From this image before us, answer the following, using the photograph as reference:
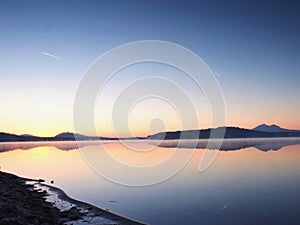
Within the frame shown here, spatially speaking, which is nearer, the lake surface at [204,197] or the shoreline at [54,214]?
the shoreline at [54,214]

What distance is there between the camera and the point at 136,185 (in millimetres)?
29500

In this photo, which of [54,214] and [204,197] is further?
[204,197]

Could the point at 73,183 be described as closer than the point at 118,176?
Yes

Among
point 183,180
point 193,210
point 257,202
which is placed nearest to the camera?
point 193,210

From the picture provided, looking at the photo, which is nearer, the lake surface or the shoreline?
the shoreline

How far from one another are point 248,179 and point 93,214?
753 inches

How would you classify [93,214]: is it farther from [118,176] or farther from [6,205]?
[118,176]

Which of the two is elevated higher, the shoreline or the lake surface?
the lake surface

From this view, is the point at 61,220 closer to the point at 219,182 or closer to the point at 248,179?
the point at 219,182

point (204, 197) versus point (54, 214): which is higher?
point (204, 197)

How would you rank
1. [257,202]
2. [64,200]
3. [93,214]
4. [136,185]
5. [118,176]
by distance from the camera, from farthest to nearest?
[118,176] → [136,185] → [64,200] → [257,202] → [93,214]

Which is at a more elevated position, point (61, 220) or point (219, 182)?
point (219, 182)

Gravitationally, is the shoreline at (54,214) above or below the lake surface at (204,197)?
below

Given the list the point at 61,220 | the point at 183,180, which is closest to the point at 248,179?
the point at 183,180
